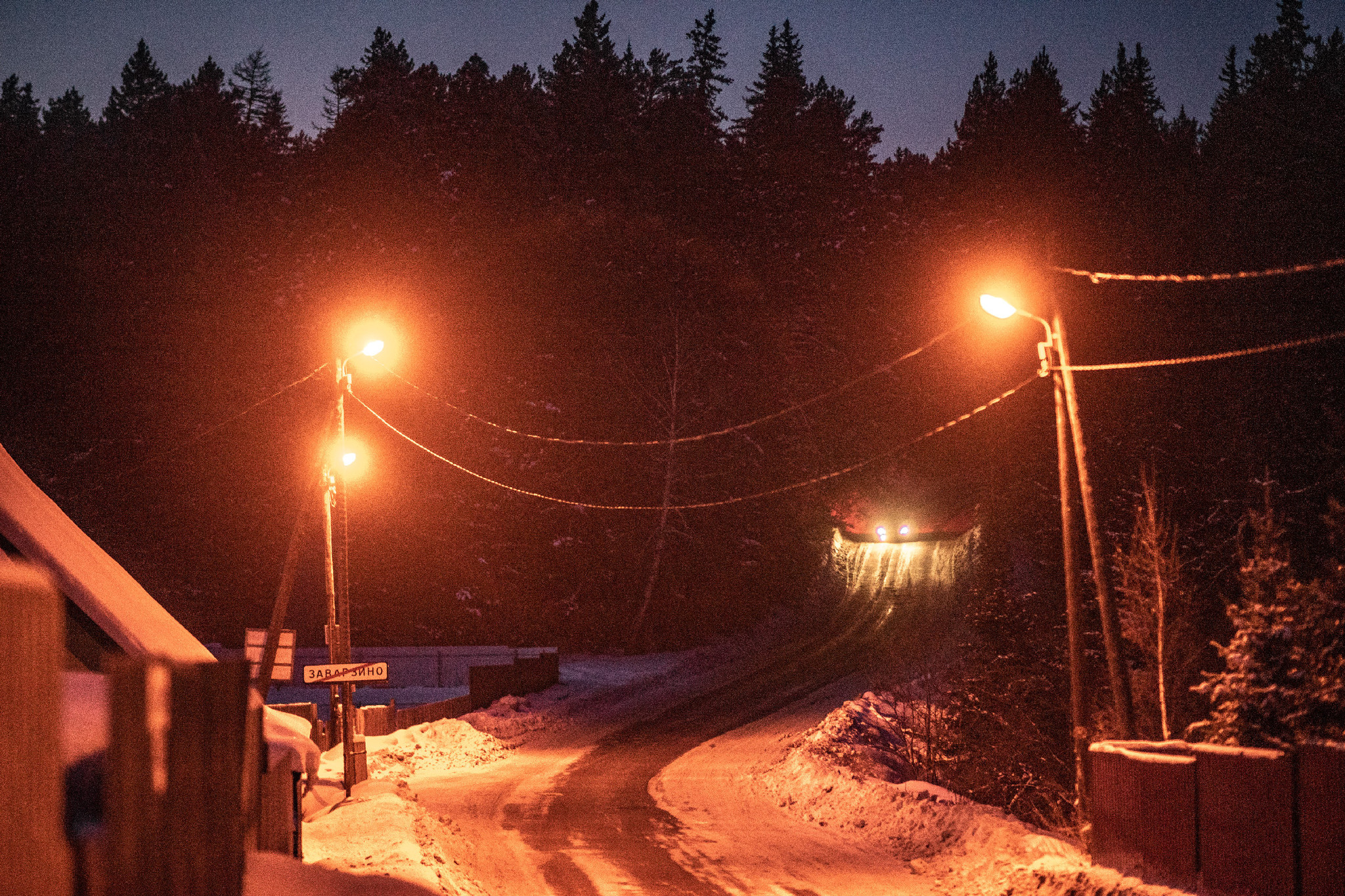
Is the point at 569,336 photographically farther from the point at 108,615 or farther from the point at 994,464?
the point at 108,615

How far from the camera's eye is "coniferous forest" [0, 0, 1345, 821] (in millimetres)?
41188

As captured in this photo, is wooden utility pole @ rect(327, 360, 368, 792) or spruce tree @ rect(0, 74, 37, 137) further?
spruce tree @ rect(0, 74, 37, 137)

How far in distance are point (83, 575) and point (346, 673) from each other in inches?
381

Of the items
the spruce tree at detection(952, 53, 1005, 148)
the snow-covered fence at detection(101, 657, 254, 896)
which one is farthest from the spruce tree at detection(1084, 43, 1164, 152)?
the snow-covered fence at detection(101, 657, 254, 896)

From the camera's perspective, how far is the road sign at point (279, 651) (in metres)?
18.7

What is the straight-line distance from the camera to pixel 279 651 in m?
18.9

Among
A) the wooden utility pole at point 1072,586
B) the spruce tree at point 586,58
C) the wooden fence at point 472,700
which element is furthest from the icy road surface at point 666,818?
the spruce tree at point 586,58

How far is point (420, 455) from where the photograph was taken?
45.0 m

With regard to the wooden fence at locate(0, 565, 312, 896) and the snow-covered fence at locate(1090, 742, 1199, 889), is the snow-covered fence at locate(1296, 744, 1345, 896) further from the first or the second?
the wooden fence at locate(0, 565, 312, 896)

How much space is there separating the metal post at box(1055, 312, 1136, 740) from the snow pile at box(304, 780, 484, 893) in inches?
308

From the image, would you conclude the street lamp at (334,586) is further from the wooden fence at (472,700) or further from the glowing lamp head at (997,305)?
the glowing lamp head at (997,305)

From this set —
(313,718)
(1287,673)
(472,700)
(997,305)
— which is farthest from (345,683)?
(1287,673)

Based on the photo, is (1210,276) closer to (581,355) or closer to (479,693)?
(479,693)

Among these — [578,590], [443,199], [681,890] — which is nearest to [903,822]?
[681,890]
